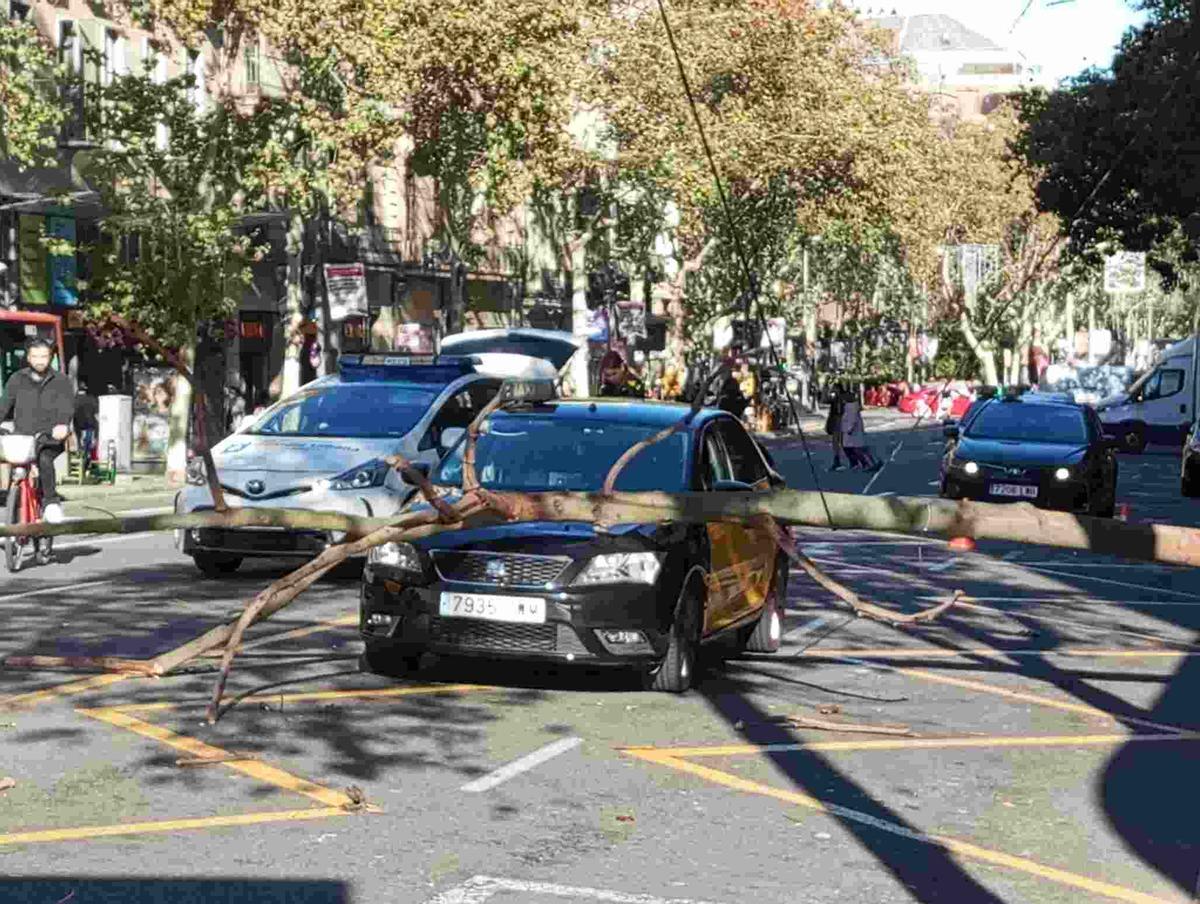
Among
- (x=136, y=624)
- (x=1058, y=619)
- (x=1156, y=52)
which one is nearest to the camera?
(x=136, y=624)

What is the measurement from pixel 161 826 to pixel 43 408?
1131cm

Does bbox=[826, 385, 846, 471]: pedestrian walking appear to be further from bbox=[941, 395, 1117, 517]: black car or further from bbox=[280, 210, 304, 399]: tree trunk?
bbox=[941, 395, 1117, 517]: black car

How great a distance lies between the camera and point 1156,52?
3675 centimetres

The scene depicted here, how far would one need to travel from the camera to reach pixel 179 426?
3906 cm

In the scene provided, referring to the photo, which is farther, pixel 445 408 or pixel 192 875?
pixel 445 408

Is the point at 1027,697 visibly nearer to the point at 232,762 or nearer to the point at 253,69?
the point at 232,762

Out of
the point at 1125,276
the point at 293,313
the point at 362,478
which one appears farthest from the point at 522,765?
the point at 293,313

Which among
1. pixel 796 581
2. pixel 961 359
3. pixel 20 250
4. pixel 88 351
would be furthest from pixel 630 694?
pixel 961 359

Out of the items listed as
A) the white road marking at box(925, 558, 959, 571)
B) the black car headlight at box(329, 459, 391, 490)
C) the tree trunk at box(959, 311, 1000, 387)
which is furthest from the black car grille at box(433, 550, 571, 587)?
the white road marking at box(925, 558, 959, 571)

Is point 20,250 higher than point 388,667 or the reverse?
higher

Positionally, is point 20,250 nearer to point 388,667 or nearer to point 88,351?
point 88,351

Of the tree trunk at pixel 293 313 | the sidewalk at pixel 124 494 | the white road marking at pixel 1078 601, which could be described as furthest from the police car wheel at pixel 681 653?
the tree trunk at pixel 293 313

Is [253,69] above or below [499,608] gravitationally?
above

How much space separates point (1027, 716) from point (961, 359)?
308 ft
